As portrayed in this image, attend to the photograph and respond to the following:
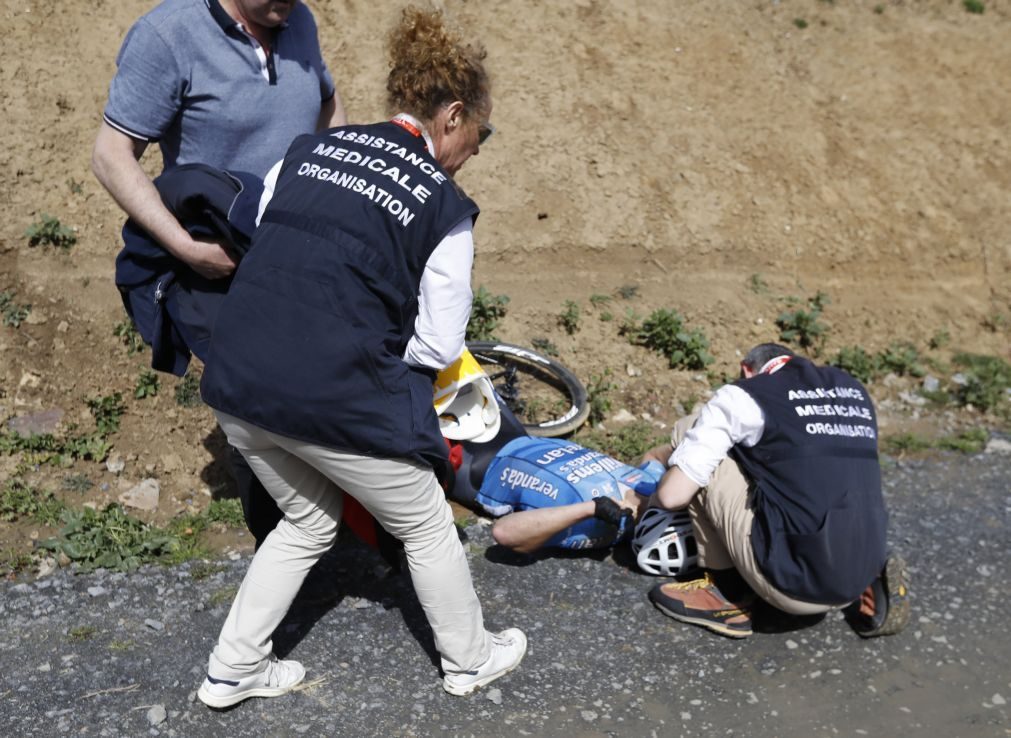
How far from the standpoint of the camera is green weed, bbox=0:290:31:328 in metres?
6.06

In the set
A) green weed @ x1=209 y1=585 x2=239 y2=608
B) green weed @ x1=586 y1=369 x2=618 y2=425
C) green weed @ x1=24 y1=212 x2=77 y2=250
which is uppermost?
green weed @ x1=24 y1=212 x2=77 y2=250

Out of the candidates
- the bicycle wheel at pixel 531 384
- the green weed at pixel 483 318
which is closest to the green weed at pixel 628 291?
the green weed at pixel 483 318

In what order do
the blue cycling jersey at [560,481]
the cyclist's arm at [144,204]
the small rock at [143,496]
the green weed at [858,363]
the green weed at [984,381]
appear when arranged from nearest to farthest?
the cyclist's arm at [144,204] → the blue cycling jersey at [560,481] → the small rock at [143,496] → the green weed at [984,381] → the green weed at [858,363]

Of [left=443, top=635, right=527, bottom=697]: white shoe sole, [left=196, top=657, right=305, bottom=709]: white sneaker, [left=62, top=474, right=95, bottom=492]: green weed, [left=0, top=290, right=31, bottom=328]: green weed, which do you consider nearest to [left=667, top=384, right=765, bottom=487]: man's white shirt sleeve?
[left=443, top=635, right=527, bottom=697]: white shoe sole

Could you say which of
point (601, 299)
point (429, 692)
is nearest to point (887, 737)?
point (429, 692)

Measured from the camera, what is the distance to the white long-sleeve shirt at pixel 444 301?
3207mm

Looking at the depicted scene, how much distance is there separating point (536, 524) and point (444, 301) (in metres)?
1.74

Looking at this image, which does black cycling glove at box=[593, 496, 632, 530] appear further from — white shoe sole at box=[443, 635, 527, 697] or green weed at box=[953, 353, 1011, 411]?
green weed at box=[953, 353, 1011, 411]

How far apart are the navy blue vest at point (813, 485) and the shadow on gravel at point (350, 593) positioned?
143 centimetres

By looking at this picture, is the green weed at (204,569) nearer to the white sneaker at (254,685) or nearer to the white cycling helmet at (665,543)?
the white sneaker at (254,685)

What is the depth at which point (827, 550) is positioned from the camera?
165 inches

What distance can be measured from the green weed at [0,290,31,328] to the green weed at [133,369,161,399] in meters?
0.81

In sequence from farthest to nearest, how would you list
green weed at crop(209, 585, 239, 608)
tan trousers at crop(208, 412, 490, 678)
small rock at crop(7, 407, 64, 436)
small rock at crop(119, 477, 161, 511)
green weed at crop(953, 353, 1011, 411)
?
green weed at crop(953, 353, 1011, 411) → small rock at crop(7, 407, 64, 436) → small rock at crop(119, 477, 161, 511) → green weed at crop(209, 585, 239, 608) → tan trousers at crop(208, 412, 490, 678)

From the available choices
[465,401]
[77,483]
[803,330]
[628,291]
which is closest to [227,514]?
[77,483]
